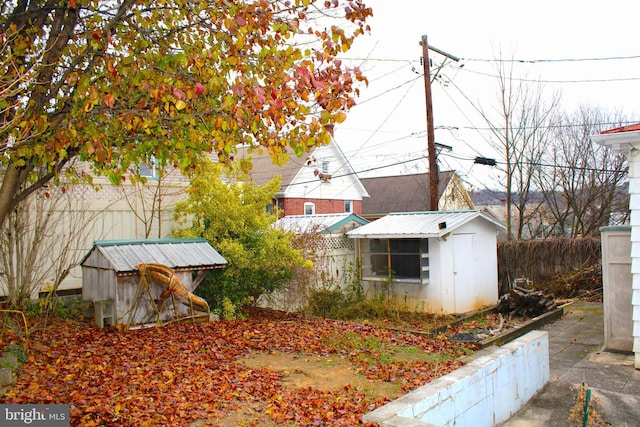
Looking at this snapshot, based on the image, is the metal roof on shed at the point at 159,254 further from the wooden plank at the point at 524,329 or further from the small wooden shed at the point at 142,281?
the wooden plank at the point at 524,329

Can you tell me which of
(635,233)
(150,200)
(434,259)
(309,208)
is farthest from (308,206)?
(635,233)

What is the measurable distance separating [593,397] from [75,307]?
26.1 ft

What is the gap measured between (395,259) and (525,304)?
136 inches

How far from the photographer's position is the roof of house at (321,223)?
1309cm

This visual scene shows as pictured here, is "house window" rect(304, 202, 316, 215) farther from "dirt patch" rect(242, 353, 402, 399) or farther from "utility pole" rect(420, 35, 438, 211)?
"dirt patch" rect(242, 353, 402, 399)

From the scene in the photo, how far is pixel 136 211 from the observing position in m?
10.1

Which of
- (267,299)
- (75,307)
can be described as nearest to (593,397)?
(267,299)

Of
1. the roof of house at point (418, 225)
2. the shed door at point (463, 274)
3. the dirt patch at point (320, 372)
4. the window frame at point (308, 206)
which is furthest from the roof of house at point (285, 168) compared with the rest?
the dirt patch at point (320, 372)

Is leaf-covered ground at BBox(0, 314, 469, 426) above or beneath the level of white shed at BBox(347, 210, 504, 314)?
beneath

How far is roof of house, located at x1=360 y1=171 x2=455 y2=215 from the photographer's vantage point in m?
32.2

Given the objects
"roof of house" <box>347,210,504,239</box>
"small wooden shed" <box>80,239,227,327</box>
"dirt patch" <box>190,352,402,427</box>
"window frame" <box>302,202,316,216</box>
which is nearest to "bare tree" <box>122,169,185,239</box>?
"small wooden shed" <box>80,239,227,327</box>

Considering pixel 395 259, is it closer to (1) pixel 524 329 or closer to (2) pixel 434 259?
(2) pixel 434 259

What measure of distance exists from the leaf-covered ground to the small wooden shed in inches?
12.0

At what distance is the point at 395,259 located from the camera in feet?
44.0
